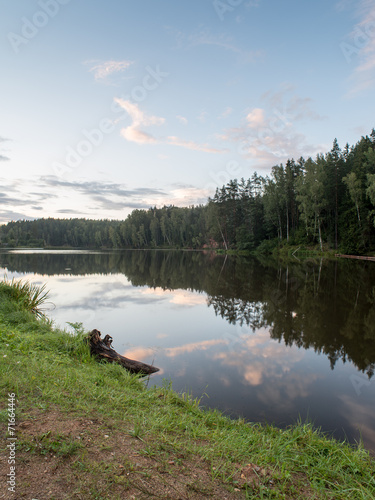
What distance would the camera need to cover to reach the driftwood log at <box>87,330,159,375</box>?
21.6 ft

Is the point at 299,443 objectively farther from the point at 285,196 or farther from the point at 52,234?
the point at 52,234

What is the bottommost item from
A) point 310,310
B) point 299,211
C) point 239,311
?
point 239,311

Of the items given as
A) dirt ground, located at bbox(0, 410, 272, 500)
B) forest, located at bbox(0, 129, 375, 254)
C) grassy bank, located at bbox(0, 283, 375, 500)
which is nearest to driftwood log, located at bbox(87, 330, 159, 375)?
grassy bank, located at bbox(0, 283, 375, 500)

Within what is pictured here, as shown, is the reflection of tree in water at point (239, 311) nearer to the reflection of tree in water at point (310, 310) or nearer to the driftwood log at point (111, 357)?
the reflection of tree in water at point (310, 310)

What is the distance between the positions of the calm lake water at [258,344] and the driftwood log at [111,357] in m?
0.35

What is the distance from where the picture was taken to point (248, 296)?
15922 mm

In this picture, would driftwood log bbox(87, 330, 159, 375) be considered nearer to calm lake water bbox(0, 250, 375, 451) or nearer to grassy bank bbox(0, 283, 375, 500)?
calm lake water bbox(0, 250, 375, 451)

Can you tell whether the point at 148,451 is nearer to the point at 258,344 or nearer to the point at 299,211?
the point at 258,344

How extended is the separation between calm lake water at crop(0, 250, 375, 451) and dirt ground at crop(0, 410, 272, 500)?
2220 mm

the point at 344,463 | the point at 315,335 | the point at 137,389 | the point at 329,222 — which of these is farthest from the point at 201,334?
the point at 329,222

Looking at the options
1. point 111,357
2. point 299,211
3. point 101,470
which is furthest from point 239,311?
point 299,211

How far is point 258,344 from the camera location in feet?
28.6

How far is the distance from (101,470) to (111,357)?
3.85 metres

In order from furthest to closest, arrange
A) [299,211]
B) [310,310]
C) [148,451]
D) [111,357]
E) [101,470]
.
→ [299,211] → [310,310] → [111,357] → [148,451] → [101,470]
